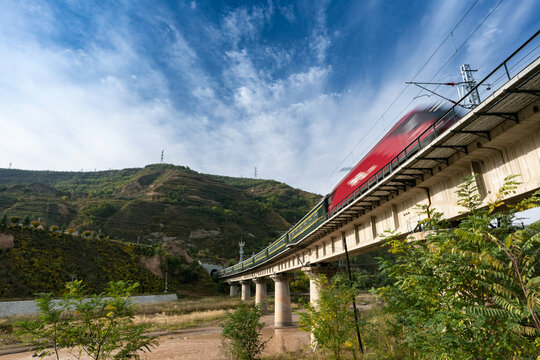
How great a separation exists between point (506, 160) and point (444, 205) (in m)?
2.77

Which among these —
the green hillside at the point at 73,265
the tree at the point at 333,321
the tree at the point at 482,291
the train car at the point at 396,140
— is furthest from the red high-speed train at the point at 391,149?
the green hillside at the point at 73,265

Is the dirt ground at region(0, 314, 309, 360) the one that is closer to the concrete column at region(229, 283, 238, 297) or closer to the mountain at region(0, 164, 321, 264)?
the concrete column at region(229, 283, 238, 297)

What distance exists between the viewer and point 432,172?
11133 mm

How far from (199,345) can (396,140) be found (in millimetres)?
24059

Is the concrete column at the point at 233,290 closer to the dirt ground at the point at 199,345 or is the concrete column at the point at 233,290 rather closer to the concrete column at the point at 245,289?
the concrete column at the point at 245,289

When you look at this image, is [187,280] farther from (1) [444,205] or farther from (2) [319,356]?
(1) [444,205]

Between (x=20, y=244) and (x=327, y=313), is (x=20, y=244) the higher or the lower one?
the higher one

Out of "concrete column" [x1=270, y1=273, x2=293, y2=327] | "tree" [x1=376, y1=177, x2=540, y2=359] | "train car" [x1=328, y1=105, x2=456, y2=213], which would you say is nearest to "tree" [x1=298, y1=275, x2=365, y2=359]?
"train car" [x1=328, y1=105, x2=456, y2=213]

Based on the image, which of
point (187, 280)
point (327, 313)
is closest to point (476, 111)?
point (327, 313)

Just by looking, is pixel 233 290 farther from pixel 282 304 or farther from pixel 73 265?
pixel 282 304

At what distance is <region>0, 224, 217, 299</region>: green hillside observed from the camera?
147 feet

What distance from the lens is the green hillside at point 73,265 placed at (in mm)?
44938

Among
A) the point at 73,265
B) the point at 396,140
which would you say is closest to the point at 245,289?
the point at 73,265

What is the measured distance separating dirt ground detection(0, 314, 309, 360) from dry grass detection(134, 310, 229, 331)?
2.75m
